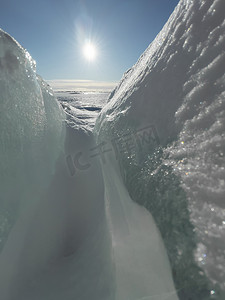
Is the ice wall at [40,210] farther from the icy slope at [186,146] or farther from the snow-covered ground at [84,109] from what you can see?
the snow-covered ground at [84,109]

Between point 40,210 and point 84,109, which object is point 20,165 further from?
point 84,109

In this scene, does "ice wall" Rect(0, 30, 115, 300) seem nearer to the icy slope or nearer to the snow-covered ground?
the icy slope

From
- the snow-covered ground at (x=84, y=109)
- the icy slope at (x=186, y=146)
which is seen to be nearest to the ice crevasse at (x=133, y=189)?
the icy slope at (x=186, y=146)

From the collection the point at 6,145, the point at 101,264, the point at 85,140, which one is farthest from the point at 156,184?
the point at 85,140

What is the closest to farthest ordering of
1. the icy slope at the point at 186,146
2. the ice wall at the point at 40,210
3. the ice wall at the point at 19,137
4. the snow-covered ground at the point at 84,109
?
the icy slope at the point at 186,146
the ice wall at the point at 40,210
the ice wall at the point at 19,137
the snow-covered ground at the point at 84,109

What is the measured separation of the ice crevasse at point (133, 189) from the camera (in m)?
0.78

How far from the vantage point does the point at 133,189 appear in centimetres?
119

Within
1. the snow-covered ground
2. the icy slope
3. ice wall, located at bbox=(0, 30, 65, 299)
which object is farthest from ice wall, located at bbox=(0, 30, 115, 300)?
the snow-covered ground

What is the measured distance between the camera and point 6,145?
1292mm

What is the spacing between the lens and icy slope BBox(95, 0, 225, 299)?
2.29ft

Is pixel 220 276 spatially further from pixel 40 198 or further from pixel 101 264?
pixel 40 198

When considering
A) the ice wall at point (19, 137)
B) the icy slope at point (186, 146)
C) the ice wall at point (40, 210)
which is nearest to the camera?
the icy slope at point (186, 146)

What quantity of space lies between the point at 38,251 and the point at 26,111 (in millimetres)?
956

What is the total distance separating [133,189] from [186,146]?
1.38ft
